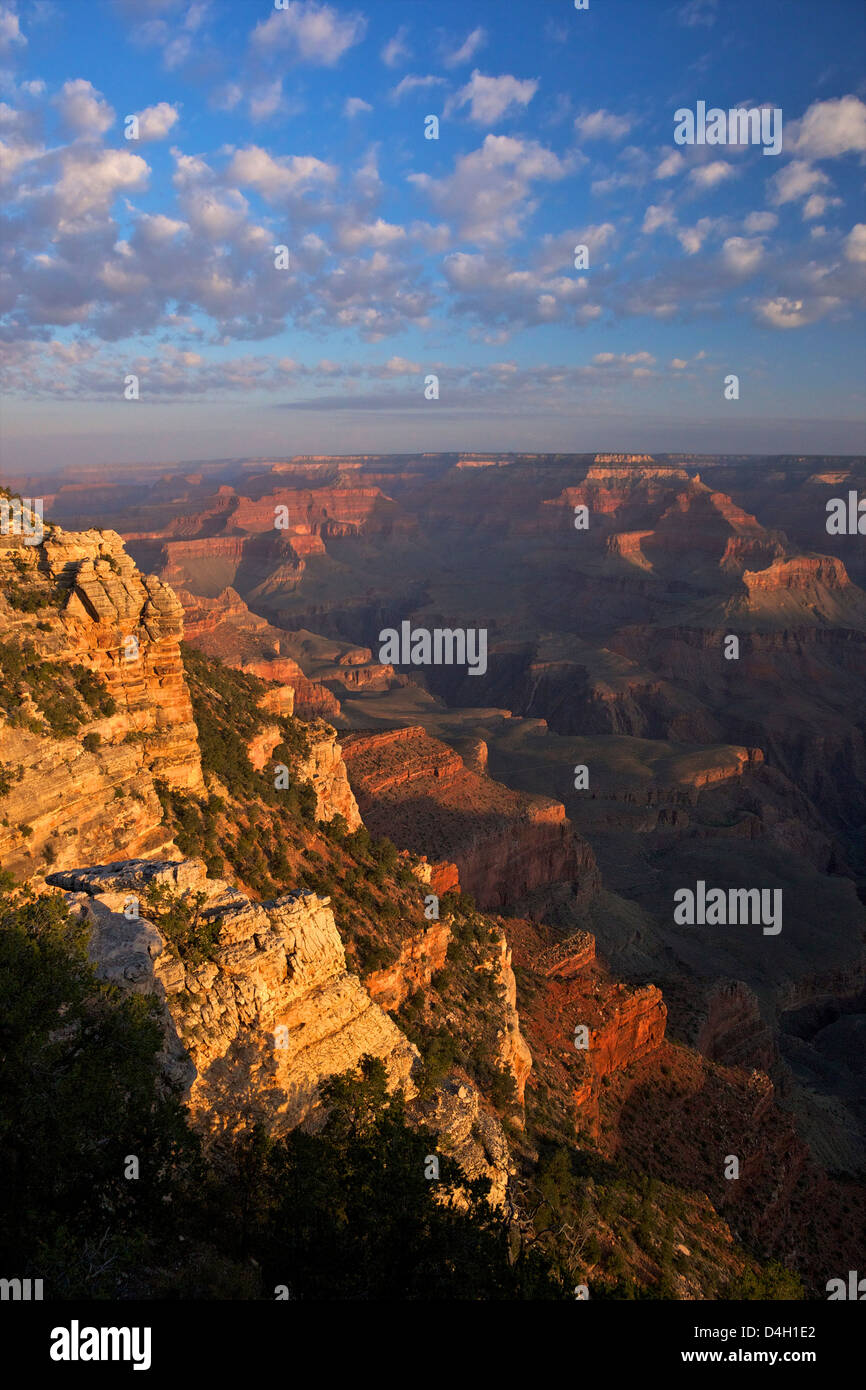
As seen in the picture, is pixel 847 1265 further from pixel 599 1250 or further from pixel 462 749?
pixel 462 749

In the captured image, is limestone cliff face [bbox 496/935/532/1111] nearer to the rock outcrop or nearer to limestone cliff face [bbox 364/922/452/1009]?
limestone cliff face [bbox 364/922/452/1009]

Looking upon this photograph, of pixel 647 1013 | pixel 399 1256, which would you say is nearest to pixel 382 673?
pixel 647 1013

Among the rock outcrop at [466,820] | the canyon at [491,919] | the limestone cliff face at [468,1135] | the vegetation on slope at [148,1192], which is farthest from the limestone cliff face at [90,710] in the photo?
the rock outcrop at [466,820]

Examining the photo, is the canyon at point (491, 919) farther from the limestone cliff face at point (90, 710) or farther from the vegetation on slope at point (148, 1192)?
the vegetation on slope at point (148, 1192)

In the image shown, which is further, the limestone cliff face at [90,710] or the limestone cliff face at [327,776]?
the limestone cliff face at [327,776]
